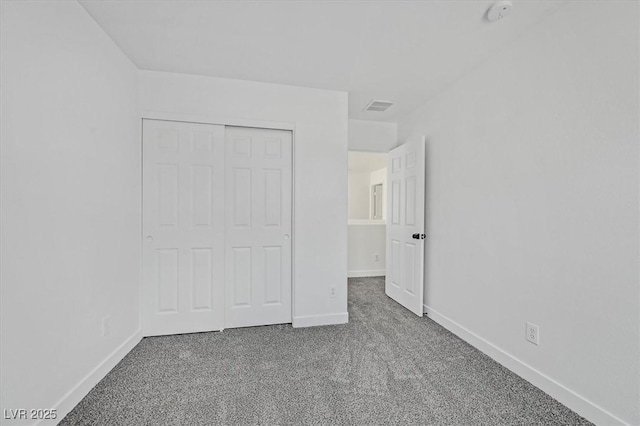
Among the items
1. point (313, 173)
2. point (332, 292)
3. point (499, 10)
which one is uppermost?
point (499, 10)

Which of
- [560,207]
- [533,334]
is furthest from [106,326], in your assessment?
[560,207]

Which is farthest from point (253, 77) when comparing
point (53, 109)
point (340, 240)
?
point (340, 240)

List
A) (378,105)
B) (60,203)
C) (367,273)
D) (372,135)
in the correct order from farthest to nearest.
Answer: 1. (367,273)
2. (372,135)
3. (378,105)
4. (60,203)

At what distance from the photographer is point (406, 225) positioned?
355 centimetres

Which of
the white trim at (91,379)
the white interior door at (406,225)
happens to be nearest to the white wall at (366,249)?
the white interior door at (406,225)

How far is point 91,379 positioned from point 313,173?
2328 mm

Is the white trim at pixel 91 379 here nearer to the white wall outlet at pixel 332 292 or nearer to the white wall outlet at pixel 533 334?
the white wall outlet at pixel 332 292

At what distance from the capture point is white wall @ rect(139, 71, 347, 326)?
2881mm

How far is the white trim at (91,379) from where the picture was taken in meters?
1.65

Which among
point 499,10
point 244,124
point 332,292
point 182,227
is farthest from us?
point 332,292

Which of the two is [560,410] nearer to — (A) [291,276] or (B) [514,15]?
(A) [291,276]

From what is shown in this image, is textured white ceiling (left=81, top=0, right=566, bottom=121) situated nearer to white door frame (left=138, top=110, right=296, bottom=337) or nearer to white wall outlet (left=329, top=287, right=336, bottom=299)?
white door frame (left=138, top=110, right=296, bottom=337)

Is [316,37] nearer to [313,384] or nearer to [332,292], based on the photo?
[332,292]

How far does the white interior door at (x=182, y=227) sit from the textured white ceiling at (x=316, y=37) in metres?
0.62
